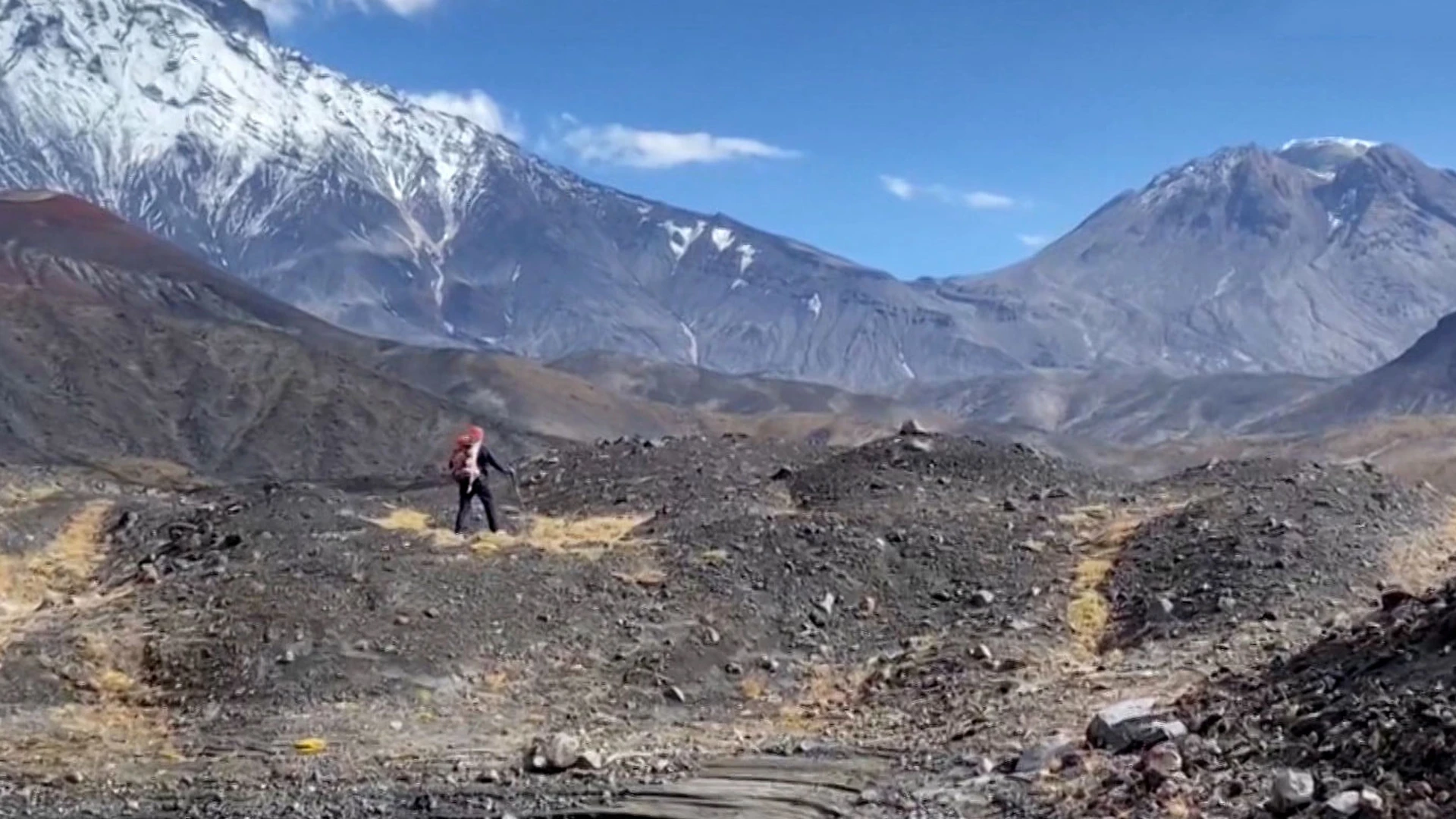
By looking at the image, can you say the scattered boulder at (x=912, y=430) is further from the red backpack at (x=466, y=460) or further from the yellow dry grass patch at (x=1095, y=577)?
the red backpack at (x=466, y=460)

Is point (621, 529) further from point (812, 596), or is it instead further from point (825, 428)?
point (825, 428)

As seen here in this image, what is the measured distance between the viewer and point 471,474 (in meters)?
21.1

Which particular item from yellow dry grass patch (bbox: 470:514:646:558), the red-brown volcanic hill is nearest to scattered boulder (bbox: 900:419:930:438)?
yellow dry grass patch (bbox: 470:514:646:558)

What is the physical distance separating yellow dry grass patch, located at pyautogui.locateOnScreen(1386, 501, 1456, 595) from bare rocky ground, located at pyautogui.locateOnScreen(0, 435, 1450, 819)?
6 cm

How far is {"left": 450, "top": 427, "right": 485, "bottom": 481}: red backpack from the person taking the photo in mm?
21125

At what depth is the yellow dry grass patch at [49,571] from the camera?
19234mm

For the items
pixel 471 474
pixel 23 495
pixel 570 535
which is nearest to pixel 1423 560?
pixel 570 535

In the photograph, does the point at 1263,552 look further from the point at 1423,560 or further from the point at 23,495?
the point at 23,495

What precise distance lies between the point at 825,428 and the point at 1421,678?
11646 cm

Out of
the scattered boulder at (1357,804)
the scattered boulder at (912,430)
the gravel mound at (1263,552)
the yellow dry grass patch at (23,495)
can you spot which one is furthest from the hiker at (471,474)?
the scattered boulder at (1357,804)

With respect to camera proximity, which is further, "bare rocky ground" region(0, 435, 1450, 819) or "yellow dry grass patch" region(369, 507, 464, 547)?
"yellow dry grass patch" region(369, 507, 464, 547)

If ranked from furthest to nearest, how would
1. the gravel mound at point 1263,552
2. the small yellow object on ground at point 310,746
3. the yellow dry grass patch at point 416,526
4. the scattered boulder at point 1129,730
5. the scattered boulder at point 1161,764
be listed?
the yellow dry grass patch at point 416,526
the gravel mound at point 1263,552
the small yellow object on ground at point 310,746
the scattered boulder at point 1129,730
the scattered boulder at point 1161,764

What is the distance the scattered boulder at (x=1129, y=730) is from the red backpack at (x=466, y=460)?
34.6ft

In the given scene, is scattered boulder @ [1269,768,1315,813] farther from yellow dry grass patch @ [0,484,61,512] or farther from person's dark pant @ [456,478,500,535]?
yellow dry grass patch @ [0,484,61,512]
